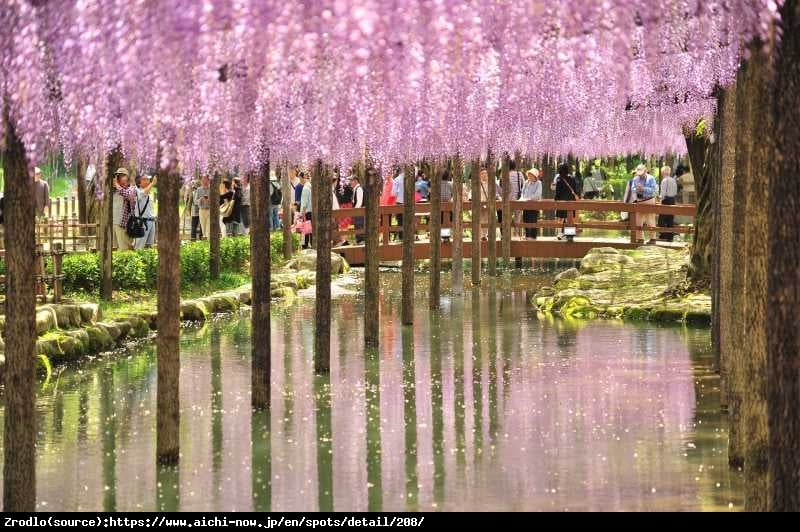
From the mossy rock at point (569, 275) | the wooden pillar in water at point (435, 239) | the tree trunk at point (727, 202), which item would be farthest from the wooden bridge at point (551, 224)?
the tree trunk at point (727, 202)

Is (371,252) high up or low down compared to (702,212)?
down

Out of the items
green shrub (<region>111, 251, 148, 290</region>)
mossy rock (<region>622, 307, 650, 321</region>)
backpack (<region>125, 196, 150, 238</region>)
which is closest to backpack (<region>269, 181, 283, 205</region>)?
backpack (<region>125, 196, 150, 238</region>)

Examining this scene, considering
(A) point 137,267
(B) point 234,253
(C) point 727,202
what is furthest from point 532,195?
(C) point 727,202

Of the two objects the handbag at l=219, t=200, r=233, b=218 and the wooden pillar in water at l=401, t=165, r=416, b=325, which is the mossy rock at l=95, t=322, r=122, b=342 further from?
the handbag at l=219, t=200, r=233, b=218

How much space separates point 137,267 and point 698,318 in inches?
267

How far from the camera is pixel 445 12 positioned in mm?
6094

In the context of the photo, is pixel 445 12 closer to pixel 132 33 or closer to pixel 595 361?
pixel 132 33

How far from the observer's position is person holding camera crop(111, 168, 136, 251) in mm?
20344

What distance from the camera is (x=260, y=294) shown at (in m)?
11.3

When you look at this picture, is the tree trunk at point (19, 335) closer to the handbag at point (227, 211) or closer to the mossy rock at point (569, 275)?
the mossy rock at point (569, 275)

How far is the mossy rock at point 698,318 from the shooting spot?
1694 centimetres

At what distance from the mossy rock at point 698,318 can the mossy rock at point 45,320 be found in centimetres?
725

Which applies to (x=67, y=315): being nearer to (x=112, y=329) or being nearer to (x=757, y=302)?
(x=112, y=329)

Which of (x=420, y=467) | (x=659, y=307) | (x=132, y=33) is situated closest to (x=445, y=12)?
(x=132, y=33)
